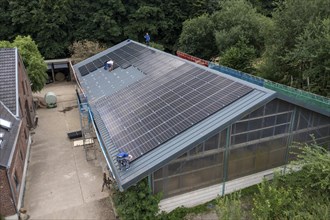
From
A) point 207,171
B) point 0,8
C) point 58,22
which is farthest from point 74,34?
point 207,171

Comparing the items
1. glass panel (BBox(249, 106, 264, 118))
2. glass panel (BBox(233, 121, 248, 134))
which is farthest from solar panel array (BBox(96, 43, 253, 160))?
glass panel (BBox(233, 121, 248, 134))

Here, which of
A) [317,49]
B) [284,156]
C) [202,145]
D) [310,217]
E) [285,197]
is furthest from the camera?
[317,49]

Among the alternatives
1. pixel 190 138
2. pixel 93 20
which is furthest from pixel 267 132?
pixel 93 20

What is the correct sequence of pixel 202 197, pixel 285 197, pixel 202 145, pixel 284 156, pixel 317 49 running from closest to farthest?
pixel 285 197 → pixel 202 145 → pixel 202 197 → pixel 284 156 → pixel 317 49

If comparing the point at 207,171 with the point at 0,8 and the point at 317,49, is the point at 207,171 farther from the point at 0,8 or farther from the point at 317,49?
the point at 0,8

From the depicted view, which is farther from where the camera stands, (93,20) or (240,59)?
(93,20)

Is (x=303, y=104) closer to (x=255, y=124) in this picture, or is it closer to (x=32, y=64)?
(x=255, y=124)

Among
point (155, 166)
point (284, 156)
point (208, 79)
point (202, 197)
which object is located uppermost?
point (208, 79)
